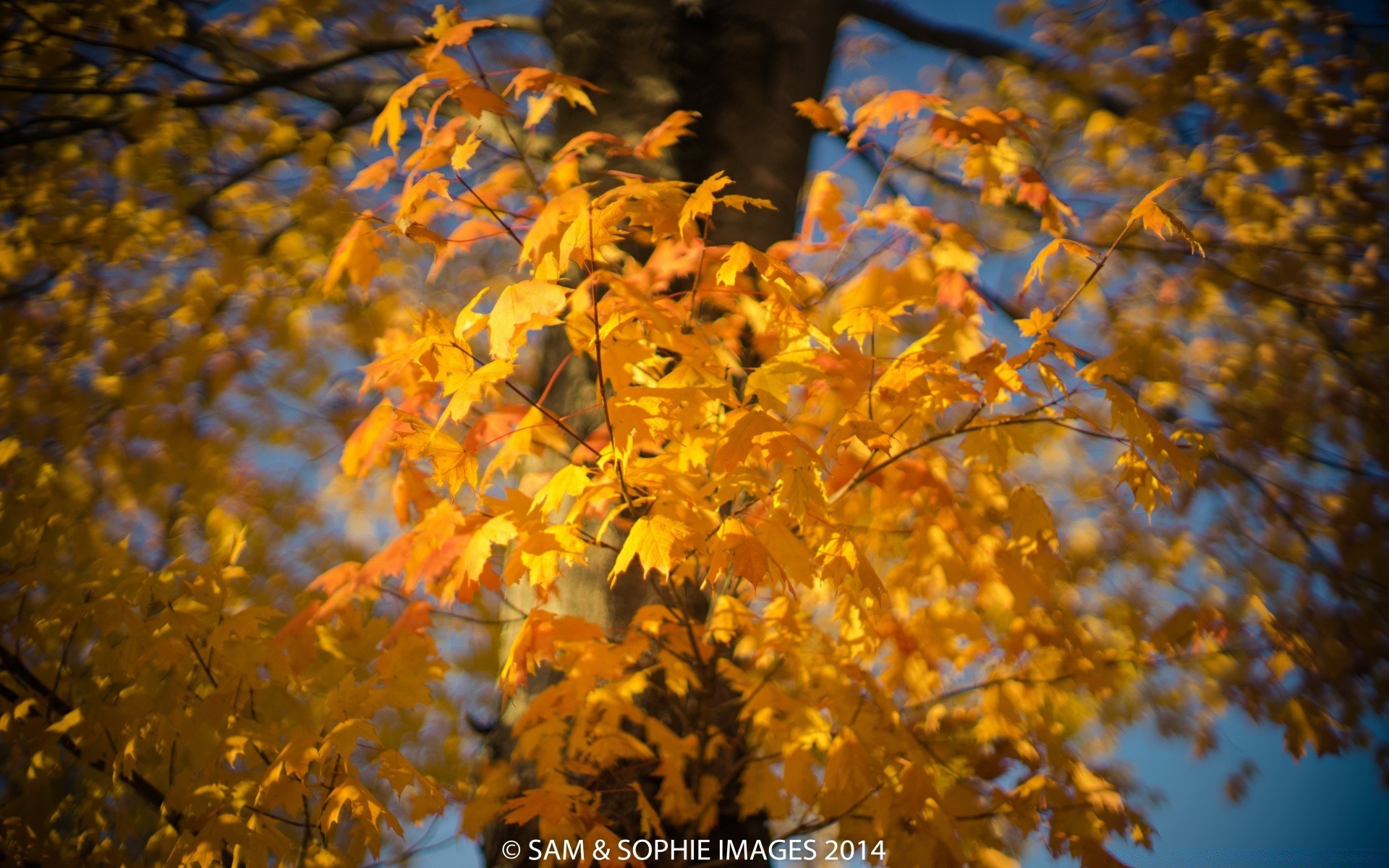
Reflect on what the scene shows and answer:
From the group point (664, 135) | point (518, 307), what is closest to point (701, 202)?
point (518, 307)

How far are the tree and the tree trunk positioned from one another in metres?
0.02

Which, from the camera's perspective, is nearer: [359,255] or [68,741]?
[68,741]

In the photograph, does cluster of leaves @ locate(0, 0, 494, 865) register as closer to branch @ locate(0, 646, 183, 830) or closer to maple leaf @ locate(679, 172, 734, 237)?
branch @ locate(0, 646, 183, 830)

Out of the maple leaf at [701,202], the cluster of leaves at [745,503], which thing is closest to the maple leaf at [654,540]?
the cluster of leaves at [745,503]

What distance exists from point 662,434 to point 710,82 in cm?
207

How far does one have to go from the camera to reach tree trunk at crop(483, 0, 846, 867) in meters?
2.83

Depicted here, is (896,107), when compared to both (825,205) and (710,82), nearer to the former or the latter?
(825,205)

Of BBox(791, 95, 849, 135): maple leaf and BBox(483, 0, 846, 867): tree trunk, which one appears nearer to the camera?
BBox(791, 95, 849, 135): maple leaf

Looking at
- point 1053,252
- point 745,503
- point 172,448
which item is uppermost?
point 1053,252

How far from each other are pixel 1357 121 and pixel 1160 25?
3.85ft

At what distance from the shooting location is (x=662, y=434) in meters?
1.62

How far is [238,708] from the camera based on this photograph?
1.98 m

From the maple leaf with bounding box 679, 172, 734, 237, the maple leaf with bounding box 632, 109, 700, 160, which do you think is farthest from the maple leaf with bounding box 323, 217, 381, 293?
the maple leaf with bounding box 679, 172, 734, 237

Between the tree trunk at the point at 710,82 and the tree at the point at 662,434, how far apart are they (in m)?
0.02
